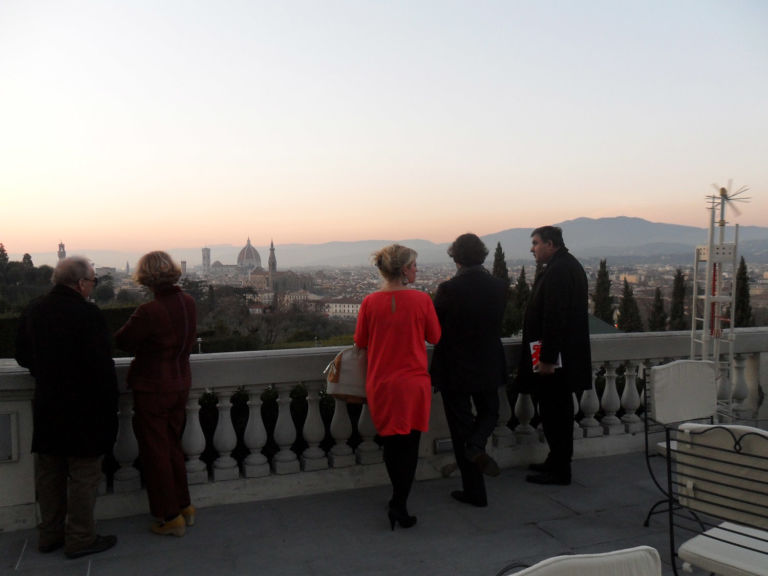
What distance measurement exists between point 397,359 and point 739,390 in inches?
153

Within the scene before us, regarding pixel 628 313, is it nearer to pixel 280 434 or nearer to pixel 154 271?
pixel 280 434

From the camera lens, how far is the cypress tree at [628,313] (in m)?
58.2

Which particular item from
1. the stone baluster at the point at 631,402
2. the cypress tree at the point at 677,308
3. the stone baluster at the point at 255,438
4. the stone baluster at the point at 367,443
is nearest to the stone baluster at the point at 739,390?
the stone baluster at the point at 631,402

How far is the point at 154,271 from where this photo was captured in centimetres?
372

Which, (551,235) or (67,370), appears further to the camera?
(551,235)

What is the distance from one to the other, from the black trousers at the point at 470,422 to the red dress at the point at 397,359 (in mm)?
500

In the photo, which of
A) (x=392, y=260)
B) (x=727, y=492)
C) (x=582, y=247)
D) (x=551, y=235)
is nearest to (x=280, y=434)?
(x=392, y=260)

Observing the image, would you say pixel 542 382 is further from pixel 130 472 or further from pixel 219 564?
pixel 130 472

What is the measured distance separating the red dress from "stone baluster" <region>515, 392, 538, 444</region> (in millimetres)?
1642

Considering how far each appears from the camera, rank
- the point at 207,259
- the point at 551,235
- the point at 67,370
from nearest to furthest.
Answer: the point at 67,370, the point at 551,235, the point at 207,259

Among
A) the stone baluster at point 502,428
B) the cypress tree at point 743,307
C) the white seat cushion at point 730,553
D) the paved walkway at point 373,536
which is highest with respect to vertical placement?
the white seat cushion at point 730,553

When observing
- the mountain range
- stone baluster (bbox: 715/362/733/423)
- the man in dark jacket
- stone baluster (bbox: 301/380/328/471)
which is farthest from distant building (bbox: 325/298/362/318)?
the man in dark jacket

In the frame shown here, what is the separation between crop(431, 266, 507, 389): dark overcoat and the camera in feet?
13.8

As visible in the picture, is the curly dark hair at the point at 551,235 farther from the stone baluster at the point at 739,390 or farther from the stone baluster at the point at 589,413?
the stone baluster at the point at 739,390
